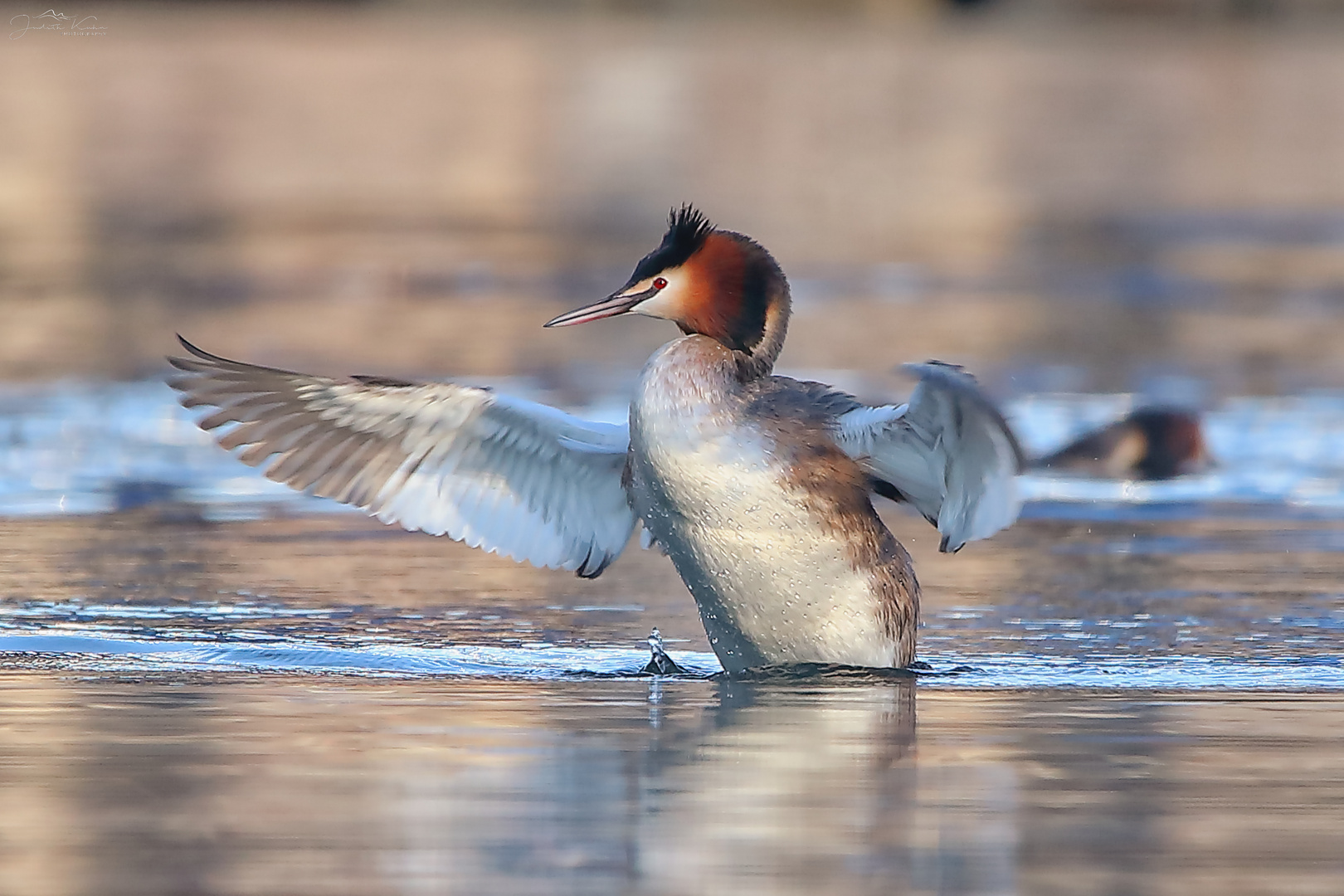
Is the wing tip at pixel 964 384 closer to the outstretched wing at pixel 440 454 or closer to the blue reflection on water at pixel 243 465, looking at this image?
the outstretched wing at pixel 440 454

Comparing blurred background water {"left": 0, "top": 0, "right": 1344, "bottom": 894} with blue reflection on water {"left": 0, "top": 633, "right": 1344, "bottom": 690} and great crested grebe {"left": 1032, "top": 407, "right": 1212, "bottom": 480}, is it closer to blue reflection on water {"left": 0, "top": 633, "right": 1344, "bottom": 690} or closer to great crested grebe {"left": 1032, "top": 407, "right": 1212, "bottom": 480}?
blue reflection on water {"left": 0, "top": 633, "right": 1344, "bottom": 690}

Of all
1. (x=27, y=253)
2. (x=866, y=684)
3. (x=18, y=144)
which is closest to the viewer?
(x=866, y=684)

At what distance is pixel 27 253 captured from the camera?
2367cm

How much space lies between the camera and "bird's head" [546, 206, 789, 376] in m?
8.39

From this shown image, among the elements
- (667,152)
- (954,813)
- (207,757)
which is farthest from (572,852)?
(667,152)

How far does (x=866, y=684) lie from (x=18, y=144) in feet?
99.0

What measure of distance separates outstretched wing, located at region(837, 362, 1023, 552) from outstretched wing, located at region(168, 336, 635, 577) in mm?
928

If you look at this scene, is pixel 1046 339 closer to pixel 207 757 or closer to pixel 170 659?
pixel 170 659

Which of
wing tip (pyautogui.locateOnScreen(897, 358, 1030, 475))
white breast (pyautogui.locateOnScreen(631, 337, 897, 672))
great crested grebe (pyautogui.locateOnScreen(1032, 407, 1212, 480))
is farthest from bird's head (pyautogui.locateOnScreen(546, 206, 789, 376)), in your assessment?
great crested grebe (pyautogui.locateOnScreen(1032, 407, 1212, 480))

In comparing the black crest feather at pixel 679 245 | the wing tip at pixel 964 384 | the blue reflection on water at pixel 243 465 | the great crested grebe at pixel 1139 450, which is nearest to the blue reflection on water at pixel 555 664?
the wing tip at pixel 964 384

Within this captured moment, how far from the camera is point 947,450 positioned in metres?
8.05

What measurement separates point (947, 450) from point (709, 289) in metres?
0.91

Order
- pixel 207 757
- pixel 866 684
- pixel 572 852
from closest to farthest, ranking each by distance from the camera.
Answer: pixel 572 852, pixel 207 757, pixel 866 684

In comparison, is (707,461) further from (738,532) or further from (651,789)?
(651,789)
